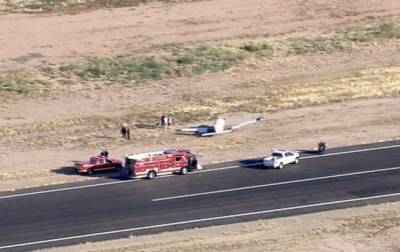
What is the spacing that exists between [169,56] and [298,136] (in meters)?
12.8

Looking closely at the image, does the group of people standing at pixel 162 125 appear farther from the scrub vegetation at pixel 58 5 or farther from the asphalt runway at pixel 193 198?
the scrub vegetation at pixel 58 5

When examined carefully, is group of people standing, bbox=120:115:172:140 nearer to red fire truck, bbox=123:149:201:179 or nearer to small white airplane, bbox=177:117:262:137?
small white airplane, bbox=177:117:262:137

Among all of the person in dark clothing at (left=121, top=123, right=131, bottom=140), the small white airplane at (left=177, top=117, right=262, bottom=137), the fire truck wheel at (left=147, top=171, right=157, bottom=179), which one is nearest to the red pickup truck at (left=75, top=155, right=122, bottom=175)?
the fire truck wheel at (left=147, top=171, right=157, bottom=179)

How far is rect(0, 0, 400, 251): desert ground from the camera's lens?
7456 centimetres

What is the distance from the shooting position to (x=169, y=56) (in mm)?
86062

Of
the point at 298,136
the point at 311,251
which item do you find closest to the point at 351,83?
the point at 298,136

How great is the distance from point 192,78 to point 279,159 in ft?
47.2

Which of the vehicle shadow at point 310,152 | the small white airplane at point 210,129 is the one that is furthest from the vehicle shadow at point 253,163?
the small white airplane at point 210,129

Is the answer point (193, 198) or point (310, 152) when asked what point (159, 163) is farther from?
point (310, 152)

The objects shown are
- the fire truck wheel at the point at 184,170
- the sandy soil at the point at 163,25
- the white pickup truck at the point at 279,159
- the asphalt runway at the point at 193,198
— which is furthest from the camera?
the sandy soil at the point at 163,25

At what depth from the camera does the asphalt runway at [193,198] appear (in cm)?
6359

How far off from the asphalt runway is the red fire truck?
35 cm

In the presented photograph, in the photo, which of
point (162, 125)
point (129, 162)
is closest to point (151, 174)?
point (129, 162)

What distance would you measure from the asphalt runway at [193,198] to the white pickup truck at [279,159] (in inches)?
10.2
